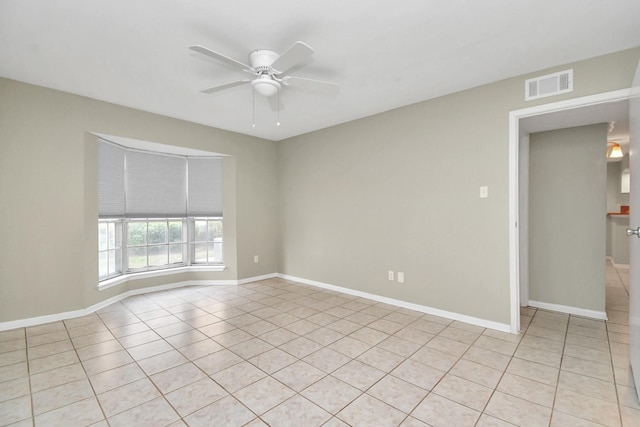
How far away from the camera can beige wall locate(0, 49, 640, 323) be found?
9.94 ft

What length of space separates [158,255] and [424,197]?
4158 millimetres

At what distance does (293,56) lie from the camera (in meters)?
2.02

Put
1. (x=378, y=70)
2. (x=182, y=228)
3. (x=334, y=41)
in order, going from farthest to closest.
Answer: (x=182, y=228)
(x=378, y=70)
(x=334, y=41)

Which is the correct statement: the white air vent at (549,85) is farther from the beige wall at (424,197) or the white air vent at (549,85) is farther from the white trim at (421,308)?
the white trim at (421,308)

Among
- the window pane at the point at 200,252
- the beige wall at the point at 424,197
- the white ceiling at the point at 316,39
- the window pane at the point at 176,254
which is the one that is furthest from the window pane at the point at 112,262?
the beige wall at the point at 424,197

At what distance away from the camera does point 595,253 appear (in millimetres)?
3361

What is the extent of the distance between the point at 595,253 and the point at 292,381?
3632mm

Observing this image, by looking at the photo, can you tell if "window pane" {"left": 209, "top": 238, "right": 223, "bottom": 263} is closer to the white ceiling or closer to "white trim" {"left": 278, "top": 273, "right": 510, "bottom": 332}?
"white trim" {"left": 278, "top": 273, "right": 510, "bottom": 332}

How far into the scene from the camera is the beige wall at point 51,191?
3.03m

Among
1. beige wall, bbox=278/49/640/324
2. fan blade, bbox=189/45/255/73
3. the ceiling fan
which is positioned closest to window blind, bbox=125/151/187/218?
beige wall, bbox=278/49/640/324

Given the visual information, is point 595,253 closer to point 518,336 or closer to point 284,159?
point 518,336

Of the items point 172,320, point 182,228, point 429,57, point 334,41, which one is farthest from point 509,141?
point 182,228

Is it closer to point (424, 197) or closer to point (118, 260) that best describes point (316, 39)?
point (424, 197)

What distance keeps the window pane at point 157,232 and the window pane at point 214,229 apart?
70cm
